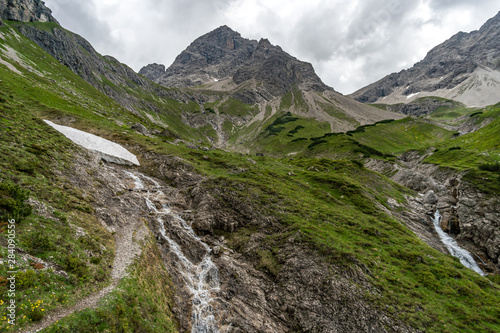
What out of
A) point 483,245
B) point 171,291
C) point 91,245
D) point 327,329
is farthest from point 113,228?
point 483,245

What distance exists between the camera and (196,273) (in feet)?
90.2

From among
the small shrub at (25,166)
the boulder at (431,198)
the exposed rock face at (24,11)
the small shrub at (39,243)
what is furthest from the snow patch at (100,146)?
the exposed rock face at (24,11)

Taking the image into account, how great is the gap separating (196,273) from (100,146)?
34818 millimetres

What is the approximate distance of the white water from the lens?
35.5 metres

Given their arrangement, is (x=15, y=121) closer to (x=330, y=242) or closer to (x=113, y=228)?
(x=113, y=228)

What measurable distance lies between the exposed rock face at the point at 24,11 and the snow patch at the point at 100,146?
431ft

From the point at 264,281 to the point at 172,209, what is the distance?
1870 centimetres

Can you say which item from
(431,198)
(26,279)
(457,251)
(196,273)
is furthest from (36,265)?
(431,198)

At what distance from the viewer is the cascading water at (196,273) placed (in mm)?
22469

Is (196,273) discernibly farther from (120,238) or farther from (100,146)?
(100,146)

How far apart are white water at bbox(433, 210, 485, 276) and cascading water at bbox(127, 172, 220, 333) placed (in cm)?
4015

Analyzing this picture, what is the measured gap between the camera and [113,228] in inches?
1003

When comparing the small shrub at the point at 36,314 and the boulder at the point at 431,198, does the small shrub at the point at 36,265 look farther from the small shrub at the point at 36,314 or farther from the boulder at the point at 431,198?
the boulder at the point at 431,198

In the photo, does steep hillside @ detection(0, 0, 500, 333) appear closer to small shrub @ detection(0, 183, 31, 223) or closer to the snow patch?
small shrub @ detection(0, 183, 31, 223)
